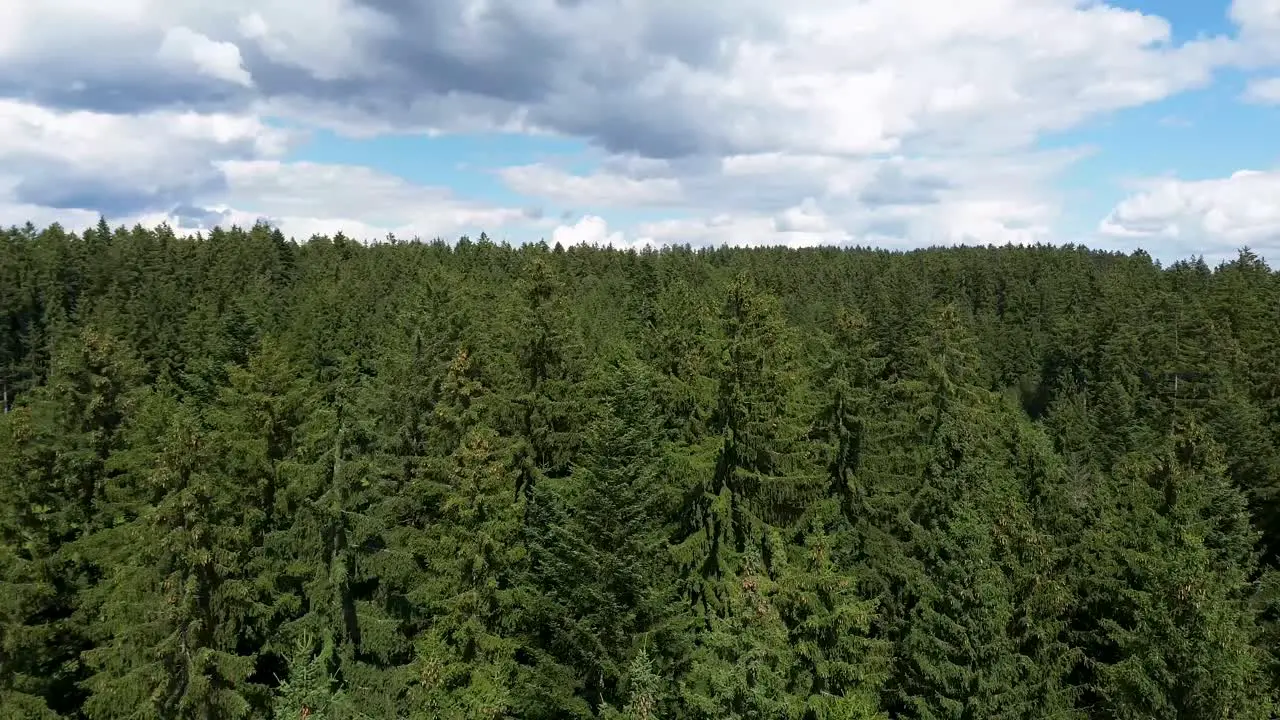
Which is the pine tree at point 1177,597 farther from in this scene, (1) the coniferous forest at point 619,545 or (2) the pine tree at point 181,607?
(2) the pine tree at point 181,607

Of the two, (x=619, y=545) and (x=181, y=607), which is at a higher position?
(x=619, y=545)

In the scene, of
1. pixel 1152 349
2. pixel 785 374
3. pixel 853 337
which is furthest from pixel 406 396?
pixel 1152 349

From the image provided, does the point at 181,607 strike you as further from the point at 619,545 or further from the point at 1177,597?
the point at 1177,597

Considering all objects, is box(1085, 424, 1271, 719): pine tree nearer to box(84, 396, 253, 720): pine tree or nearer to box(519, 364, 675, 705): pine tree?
box(519, 364, 675, 705): pine tree

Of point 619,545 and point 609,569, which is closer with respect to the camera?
point 609,569

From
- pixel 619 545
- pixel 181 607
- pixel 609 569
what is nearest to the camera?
pixel 609 569

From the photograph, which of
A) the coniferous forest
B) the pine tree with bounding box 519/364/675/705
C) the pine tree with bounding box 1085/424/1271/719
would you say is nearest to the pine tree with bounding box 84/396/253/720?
the coniferous forest

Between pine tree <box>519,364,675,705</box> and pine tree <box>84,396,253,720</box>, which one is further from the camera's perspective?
pine tree <box>84,396,253,720</box>

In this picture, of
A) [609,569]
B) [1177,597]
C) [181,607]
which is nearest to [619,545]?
[609,569]
